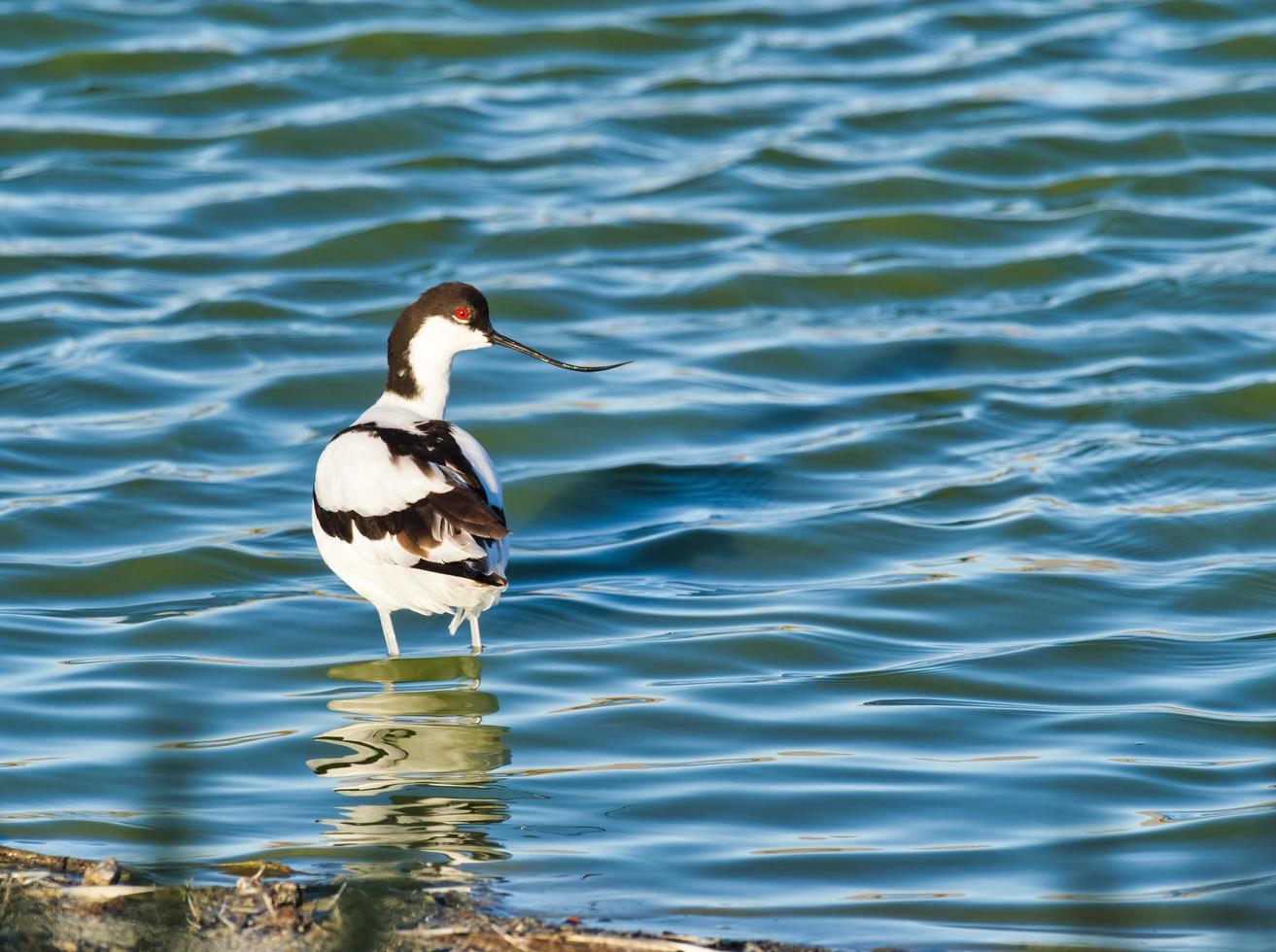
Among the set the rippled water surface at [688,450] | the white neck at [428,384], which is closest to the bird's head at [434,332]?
the white neck at [428,384]

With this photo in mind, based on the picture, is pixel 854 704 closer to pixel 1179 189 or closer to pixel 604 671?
pixel 604 671

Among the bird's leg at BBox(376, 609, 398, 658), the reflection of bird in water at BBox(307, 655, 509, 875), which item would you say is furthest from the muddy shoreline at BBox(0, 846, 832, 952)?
the bird's leg at BBox(376, 609, 398, 658)

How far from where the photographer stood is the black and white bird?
6750mm

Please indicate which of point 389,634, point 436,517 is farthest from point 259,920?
point 389,634

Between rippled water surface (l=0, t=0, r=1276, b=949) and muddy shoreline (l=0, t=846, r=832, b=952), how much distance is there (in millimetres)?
279

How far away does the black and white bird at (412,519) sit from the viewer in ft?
22.1

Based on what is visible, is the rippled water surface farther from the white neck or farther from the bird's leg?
the white neck

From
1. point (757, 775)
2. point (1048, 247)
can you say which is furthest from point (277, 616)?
point (1048, 247)

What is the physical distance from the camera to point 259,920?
431 centimetres

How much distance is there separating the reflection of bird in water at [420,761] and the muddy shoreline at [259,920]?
2.49ft

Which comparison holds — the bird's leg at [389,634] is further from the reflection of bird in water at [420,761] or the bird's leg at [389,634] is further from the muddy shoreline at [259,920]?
the muddy shoreline at [259,920]

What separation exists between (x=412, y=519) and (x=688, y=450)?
3053 millimetres

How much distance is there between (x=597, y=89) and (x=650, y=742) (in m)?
9.32

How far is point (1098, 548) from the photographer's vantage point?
27.3 ft
